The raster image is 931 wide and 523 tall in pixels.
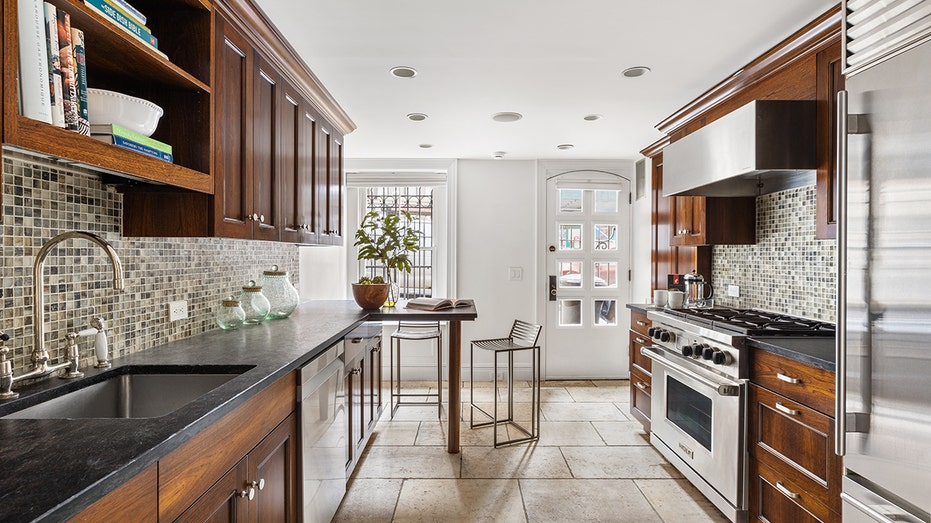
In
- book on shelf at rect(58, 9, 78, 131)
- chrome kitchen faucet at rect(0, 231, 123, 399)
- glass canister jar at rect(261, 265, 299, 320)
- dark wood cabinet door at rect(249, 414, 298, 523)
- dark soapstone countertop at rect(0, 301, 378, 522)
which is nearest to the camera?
dark soapstone countertop at rect(0, 301, 378, 522)

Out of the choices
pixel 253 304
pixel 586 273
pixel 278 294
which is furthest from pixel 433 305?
pixel 586 273

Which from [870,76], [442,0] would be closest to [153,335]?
[442,0]

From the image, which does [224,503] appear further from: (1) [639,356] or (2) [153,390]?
(1) [639,356]

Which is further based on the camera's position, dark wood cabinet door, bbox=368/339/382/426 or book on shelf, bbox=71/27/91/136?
dark wood cabinet door, bbox=368/339/382/426

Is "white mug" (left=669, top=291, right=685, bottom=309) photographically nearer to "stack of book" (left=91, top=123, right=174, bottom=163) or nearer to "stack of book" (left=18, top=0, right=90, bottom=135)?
"stack of book" (left=91, top=123, right=174, bottom=163)

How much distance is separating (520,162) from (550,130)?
126 cm

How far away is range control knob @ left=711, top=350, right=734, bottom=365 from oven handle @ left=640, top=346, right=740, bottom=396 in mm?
102

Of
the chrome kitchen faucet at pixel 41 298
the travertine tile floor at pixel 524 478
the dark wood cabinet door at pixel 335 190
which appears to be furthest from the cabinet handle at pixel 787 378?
the dark wood cabinet door at pixel 335 190

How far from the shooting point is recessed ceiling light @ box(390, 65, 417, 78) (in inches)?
102

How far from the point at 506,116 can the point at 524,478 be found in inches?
98.2

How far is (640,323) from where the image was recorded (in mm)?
3453

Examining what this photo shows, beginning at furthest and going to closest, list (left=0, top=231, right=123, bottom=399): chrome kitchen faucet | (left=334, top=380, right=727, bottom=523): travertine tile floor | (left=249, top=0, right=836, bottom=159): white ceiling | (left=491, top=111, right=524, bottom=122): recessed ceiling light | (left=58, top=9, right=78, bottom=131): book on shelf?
1. (left=491, top=111, right=524, bottom=122): recessed ceiling light
2. (left=334, top=380, right=727, bottom=523): travertine tile floor
3. (left=249, top=0, right=836, bottom=159): white ceiling
4. (left=0, top=231, right=123, bottom=399): chrome kitchen faucet
5. (left=58, top=9, right=78, bottom=131): book on shelf

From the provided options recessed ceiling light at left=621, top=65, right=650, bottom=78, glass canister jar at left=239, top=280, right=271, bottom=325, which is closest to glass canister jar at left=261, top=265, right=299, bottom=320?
glass canister jar at left=239, top=280, right=271, bottom=325

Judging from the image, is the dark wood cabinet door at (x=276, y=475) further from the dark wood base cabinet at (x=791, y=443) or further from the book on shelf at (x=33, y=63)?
the dark wood base cabinet at (x=791, y=443)
